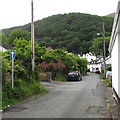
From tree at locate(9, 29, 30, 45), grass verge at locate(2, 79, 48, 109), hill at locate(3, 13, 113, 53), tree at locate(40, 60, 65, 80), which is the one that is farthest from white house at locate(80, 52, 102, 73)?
grass verge at locate(2, 79, 48, 109)

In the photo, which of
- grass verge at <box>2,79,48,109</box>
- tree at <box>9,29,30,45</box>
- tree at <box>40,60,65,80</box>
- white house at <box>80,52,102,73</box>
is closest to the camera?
grass verge at <box>2,79,48,109</box>

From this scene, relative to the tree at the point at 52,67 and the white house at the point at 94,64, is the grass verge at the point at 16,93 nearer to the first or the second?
the tree at the point at 52,67

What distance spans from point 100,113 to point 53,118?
212 centimetres

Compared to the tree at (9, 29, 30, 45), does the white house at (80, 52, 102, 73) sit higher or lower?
lower

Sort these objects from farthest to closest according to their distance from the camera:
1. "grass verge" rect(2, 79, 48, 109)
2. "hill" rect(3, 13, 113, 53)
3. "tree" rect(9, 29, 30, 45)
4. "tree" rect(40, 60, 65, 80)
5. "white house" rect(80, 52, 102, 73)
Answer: "white house" rect(80, 52, 102, 73)
"hill" rect(3, 13, 113, 53)
"tree" rect(9, 29, 30, 45)
"tree" rect(40, 60, 65, 80)
"grass verge" rect(2, 79, 48, 109)

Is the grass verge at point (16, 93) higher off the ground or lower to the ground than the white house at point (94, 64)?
lower

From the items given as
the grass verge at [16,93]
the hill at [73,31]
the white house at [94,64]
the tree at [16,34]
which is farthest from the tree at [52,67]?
the white house at [94,64]

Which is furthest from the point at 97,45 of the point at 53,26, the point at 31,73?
the point at 31,73

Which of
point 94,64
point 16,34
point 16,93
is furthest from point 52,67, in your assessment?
point 94,64

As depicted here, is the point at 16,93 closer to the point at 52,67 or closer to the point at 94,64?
the point at 52,67

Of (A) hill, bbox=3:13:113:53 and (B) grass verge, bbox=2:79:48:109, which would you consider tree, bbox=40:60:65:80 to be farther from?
(A) hill, bbox=3:13:113:53

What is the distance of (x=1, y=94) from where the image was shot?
1005cm

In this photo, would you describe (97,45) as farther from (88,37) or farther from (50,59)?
(50,59)

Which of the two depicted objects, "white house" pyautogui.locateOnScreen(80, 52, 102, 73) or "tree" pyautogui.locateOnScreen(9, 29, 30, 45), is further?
"white house" pyautogui.locateOnScreen(80, 52, 102, 73)
